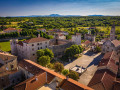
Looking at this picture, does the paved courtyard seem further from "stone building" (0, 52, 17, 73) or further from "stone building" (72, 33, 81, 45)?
"stone building" (0, 52, 17, 73)

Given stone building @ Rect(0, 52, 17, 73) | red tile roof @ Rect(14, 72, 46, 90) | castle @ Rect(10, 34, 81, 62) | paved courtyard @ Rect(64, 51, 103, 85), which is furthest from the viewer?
castle @ Rect(10, 34, 81, 62)

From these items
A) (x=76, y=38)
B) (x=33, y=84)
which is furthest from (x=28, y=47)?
(x=76, y=38)

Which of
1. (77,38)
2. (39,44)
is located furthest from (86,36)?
(39,44)

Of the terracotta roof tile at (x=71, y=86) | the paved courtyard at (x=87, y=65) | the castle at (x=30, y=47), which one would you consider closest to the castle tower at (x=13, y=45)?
the castle at (x=30, y=47)

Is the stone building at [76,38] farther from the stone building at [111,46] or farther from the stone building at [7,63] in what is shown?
the stone building at [7,63]

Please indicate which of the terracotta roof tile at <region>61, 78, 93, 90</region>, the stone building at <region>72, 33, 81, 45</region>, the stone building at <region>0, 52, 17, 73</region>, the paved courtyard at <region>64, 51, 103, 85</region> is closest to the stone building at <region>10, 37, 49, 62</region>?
the stone building at <region>0, 52, 17, 73</region>

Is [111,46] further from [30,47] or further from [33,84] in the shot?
[33,84]

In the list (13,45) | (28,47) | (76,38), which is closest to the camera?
(28,47)

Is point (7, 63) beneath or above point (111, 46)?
beneath

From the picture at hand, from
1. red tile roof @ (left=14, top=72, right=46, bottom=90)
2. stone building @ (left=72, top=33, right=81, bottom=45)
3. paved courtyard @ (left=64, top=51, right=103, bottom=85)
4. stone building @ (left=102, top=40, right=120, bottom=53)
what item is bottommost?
paved courtyard @ (left=64, top=51, right=103, bottom=85)

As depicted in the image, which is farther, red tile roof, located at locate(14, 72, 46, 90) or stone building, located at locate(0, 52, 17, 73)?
stone building, located at locate(0, 52, 17, 73)

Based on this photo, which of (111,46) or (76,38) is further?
(76,38)
